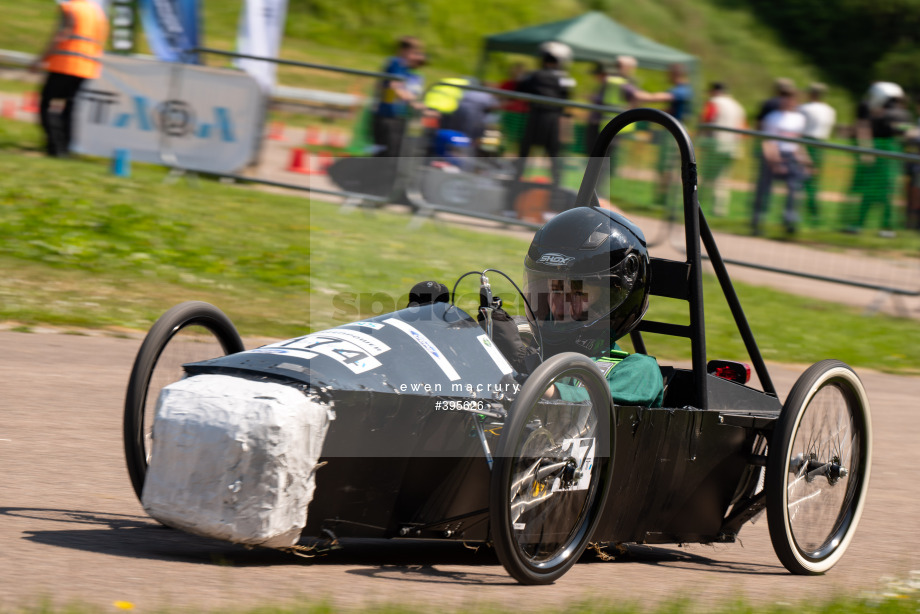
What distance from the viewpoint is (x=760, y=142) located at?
1238 cm

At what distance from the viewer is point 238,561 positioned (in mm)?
4090

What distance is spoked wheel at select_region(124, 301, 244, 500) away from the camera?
14.0ft

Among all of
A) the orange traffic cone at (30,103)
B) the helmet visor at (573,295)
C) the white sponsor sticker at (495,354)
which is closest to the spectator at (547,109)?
the helmet visor at (573,295)

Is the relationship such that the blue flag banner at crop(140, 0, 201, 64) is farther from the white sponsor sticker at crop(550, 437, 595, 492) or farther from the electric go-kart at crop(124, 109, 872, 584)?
the white sponsor sticker at crop(550, 437, 595, 492)

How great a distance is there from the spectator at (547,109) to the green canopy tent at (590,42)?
5.88 metres

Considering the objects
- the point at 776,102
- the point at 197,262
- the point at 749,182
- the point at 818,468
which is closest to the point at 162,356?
the point at 818,468

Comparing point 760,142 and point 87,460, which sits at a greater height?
point 760,142

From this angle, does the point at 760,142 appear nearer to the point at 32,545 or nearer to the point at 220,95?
the point at 220,95

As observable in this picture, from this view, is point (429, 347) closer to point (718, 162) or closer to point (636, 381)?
point (636, 381)

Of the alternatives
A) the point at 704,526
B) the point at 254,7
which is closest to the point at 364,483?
the point at 704,526

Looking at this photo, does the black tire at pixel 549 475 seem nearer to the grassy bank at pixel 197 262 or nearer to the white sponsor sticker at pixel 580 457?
the white sponsor sticker at pixel 580 457

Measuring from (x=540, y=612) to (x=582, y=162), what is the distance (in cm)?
394

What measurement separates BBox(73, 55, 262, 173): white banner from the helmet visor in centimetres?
821

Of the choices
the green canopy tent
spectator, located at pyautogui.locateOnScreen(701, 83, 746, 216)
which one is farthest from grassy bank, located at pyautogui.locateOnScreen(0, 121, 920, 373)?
the green canopy tent
